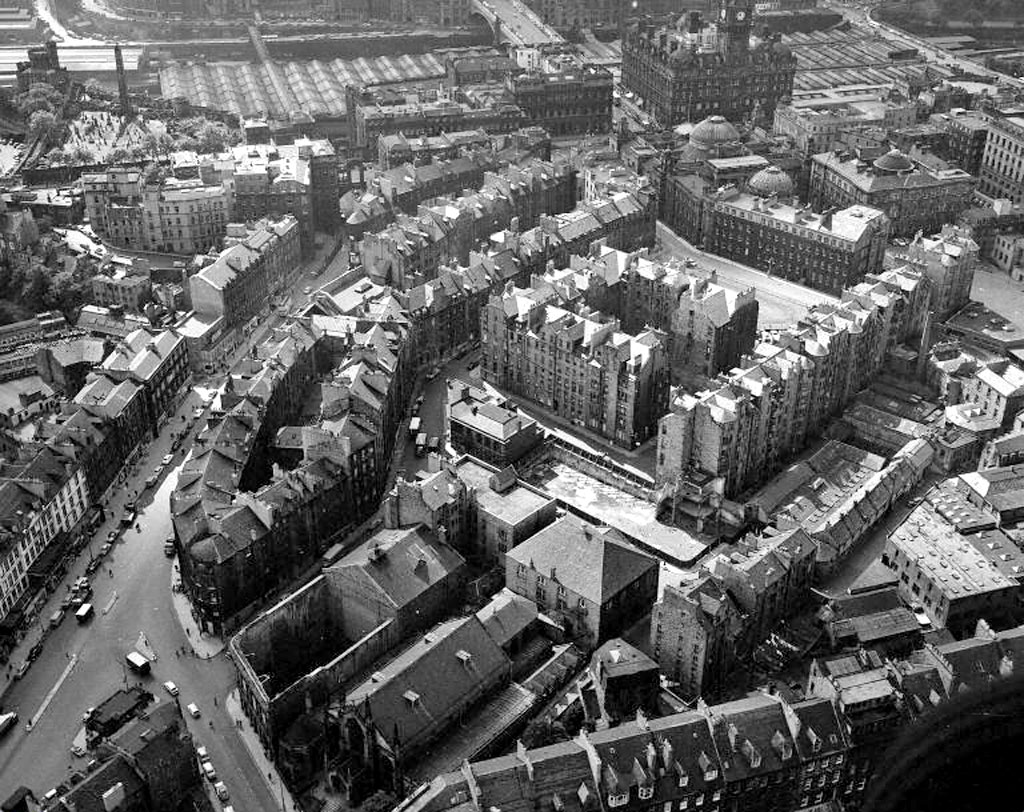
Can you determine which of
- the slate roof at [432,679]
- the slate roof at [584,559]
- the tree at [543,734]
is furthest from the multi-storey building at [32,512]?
the tree at [543,734]

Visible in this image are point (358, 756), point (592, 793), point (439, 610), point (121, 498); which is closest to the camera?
point (592, 793)

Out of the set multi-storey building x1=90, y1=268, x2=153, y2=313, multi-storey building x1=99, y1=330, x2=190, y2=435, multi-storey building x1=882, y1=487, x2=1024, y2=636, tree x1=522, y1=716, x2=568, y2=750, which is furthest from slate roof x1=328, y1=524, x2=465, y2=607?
multi-storey building x1=90, y1=268, x2=153, y2=313

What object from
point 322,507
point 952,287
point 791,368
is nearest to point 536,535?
point 322,507

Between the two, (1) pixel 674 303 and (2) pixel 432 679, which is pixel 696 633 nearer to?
(2) pixel 432 679

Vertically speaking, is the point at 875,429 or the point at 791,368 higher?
the point at 791,368

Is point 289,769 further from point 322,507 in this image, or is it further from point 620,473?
point 620,473

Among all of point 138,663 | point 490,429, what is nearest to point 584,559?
point 490,429

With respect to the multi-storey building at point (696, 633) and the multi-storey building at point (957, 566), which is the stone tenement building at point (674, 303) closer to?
the multi-storey building at point (957, 566)
